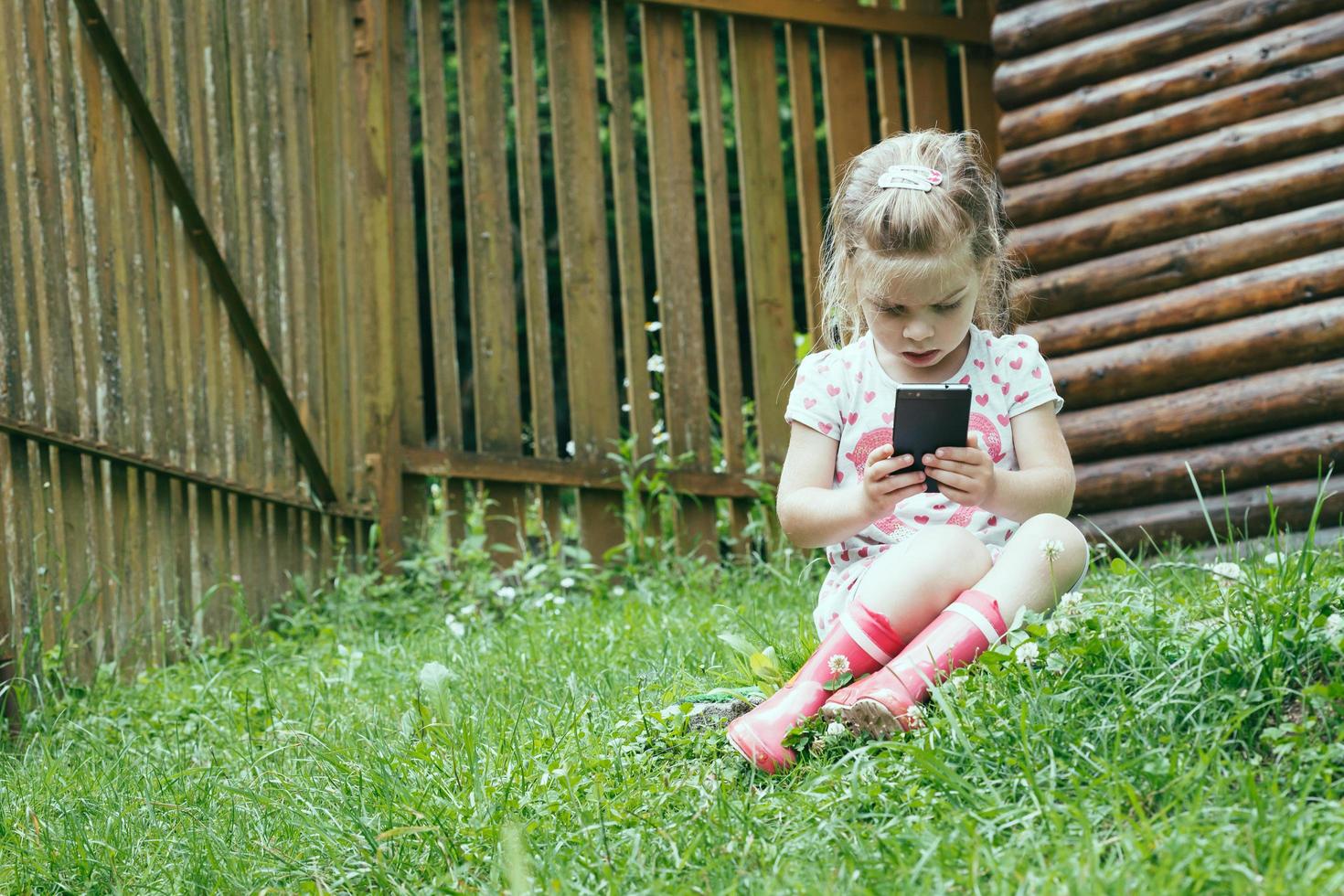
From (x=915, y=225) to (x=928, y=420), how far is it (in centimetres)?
37

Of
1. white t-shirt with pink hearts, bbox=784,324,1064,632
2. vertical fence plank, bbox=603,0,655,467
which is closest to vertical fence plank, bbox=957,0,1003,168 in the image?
vertical fence plank, bbox=603,0,655,467

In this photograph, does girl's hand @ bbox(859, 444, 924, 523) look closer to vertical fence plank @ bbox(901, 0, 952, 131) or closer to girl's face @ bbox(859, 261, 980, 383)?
girl's face @ bbox(859, 261, 980, 383)

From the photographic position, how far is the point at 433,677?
2785mm

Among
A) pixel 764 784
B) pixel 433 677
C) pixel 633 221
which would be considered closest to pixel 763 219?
pixel 633 221

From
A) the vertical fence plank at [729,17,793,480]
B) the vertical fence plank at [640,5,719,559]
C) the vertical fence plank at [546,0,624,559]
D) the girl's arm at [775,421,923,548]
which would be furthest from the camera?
the vertical fence plank at [729,17,793,480]

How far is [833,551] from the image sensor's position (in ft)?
9.37

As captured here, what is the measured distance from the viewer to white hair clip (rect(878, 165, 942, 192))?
263cm

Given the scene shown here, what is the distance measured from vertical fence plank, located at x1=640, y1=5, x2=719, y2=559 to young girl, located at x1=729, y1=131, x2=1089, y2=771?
2.51m

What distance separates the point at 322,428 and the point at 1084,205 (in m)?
2.92

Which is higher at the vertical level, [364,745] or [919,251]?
[919,251]

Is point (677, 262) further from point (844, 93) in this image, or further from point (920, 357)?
point (920, 357)

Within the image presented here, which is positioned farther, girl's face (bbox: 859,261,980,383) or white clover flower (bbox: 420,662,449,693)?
white clover flower (bbox: 420,662,449,693)

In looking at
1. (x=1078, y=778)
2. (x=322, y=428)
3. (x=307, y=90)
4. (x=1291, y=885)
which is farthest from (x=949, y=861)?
(x=307, y=90)

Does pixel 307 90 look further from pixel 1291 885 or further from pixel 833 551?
pixel 1291 885
